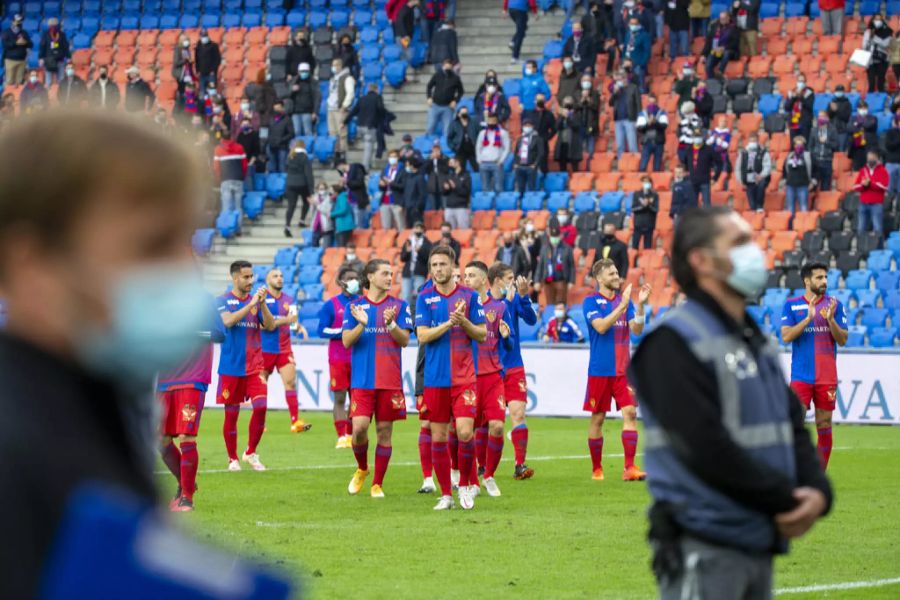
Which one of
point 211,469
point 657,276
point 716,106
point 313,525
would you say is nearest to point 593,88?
point 716,106

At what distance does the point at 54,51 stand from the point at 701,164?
18297 millimetres

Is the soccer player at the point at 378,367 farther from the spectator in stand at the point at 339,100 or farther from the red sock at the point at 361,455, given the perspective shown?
the spectator in stand at the point at 339,100

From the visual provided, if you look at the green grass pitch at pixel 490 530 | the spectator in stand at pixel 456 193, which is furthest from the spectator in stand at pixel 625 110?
the green grass pitch at pixel 490 530

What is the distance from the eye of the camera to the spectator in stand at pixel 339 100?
3497 centimetres

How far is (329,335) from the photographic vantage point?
19.7 m

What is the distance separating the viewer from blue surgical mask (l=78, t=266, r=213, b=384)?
1771mm

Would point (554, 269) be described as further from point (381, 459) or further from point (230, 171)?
point (381, 459)

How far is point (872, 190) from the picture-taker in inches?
1097

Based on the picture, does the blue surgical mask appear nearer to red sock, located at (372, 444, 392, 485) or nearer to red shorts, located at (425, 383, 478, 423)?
red shorts, located at (425, 383, 478, 423)

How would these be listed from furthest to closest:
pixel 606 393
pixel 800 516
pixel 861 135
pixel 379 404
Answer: pixel 861 135 → pixel 606 393 → pixel 379 404 → pixel 800 516

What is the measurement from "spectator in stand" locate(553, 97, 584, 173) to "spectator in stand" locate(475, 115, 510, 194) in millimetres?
1088

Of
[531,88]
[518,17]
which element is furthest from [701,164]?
[518,17]

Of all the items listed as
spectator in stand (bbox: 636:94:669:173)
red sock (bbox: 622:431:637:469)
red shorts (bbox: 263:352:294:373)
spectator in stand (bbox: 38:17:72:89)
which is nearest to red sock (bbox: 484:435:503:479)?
red sock (bbox: 622:431:637:469)

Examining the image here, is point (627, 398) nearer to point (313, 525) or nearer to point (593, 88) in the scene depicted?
point (313, 525)
